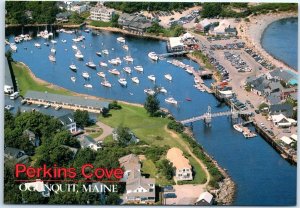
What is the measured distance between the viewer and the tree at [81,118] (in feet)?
30.5

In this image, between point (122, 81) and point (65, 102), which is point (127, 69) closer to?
point (122, 81)

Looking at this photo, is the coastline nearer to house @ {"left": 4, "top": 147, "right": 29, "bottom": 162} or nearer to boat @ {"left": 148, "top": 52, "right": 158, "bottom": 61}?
boat @ {"left": 148, "top": 52, "right": 158, "bottom": 61}

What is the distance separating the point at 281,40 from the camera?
11.8m

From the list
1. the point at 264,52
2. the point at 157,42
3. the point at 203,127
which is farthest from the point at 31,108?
the point at 264,52

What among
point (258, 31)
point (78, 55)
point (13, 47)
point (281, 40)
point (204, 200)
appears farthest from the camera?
point (258, 31)

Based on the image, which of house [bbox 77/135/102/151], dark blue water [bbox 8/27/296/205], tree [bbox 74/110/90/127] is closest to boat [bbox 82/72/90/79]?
dark blue water [bbox 8/27/296/205]

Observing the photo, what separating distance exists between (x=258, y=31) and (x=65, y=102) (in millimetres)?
4060

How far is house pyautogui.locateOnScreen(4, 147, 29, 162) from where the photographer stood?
835cm

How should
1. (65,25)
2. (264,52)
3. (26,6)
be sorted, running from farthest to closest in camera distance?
(65,25) → (264,52) → (26,6)

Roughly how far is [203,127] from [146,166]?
1.32m

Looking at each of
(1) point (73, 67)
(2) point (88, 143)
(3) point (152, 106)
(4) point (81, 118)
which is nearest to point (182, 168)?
(2) point (88, 143)

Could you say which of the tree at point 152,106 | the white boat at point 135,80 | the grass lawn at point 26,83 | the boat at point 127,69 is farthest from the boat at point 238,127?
the grass lawn at point 26,83

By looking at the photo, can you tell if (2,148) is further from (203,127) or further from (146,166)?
(203,127)

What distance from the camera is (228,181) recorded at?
8.59 m
